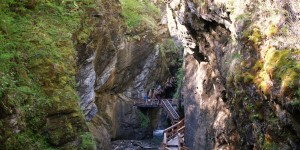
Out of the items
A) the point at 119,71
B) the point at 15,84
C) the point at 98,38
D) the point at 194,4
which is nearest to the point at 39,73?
the point at 15,84

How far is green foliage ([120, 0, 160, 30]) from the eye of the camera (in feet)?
81.4

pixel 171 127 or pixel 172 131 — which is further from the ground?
pixel 171 127

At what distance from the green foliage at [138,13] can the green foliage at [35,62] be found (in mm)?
13312

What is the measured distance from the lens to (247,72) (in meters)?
8.67

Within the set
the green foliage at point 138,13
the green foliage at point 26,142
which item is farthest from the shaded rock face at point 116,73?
the green foliage at point 26,142

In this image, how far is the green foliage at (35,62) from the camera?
745 cm

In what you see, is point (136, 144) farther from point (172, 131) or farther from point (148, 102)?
point (172, 131)

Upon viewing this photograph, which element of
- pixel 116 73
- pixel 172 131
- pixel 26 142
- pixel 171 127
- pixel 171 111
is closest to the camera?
pixel 26 142

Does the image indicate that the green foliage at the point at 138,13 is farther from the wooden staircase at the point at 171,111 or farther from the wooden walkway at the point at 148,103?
the wooden staircase at the point at 171,111

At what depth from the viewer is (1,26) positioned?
27.6 ft

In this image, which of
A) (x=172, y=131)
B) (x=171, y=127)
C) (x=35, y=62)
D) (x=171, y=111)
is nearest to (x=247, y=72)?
(x=35, y=62)

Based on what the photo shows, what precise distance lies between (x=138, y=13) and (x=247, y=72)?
18.9m

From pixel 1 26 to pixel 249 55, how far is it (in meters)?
6.70

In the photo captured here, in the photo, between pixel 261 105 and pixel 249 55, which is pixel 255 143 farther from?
pixel 249 55
